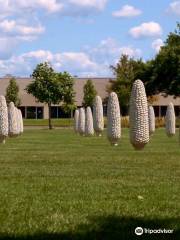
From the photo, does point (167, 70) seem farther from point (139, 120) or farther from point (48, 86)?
point (139, 120)

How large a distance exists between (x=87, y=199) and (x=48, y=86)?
239 ft

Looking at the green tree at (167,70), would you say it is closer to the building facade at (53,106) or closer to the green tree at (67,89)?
the green tree at (67,89)

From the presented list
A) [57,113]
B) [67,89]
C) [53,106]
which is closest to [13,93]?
[53,106]

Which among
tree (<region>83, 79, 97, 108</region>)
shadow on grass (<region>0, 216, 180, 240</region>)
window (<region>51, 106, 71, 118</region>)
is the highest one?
tree (<region>83, 79, 97, 108</region>)

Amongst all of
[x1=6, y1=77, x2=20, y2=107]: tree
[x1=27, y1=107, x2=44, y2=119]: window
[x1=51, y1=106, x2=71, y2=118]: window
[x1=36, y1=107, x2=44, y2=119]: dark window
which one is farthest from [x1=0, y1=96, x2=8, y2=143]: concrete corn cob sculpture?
[x1=36, y1=107, x2=44, y2=119]: dark window

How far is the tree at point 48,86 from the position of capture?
85.1 meters

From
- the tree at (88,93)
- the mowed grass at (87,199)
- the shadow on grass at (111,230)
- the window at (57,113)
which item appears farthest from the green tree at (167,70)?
the shadow on grass at (111,230)

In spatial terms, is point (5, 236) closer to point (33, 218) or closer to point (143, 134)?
point (33, 218)

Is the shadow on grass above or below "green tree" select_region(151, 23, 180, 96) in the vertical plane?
below

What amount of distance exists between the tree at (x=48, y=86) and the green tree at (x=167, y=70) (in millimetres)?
12442

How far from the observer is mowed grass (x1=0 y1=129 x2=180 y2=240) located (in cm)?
1016

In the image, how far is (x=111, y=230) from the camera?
10062mm

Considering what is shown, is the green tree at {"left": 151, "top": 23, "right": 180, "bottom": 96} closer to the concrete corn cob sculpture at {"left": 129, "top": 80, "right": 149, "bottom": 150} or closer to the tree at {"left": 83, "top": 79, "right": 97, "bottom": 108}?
the tree at {"left": 83, "top": 79, "right": 97, "bottom": 108}

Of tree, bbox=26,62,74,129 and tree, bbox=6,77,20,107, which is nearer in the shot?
tree, bbox=26,62,74,129
